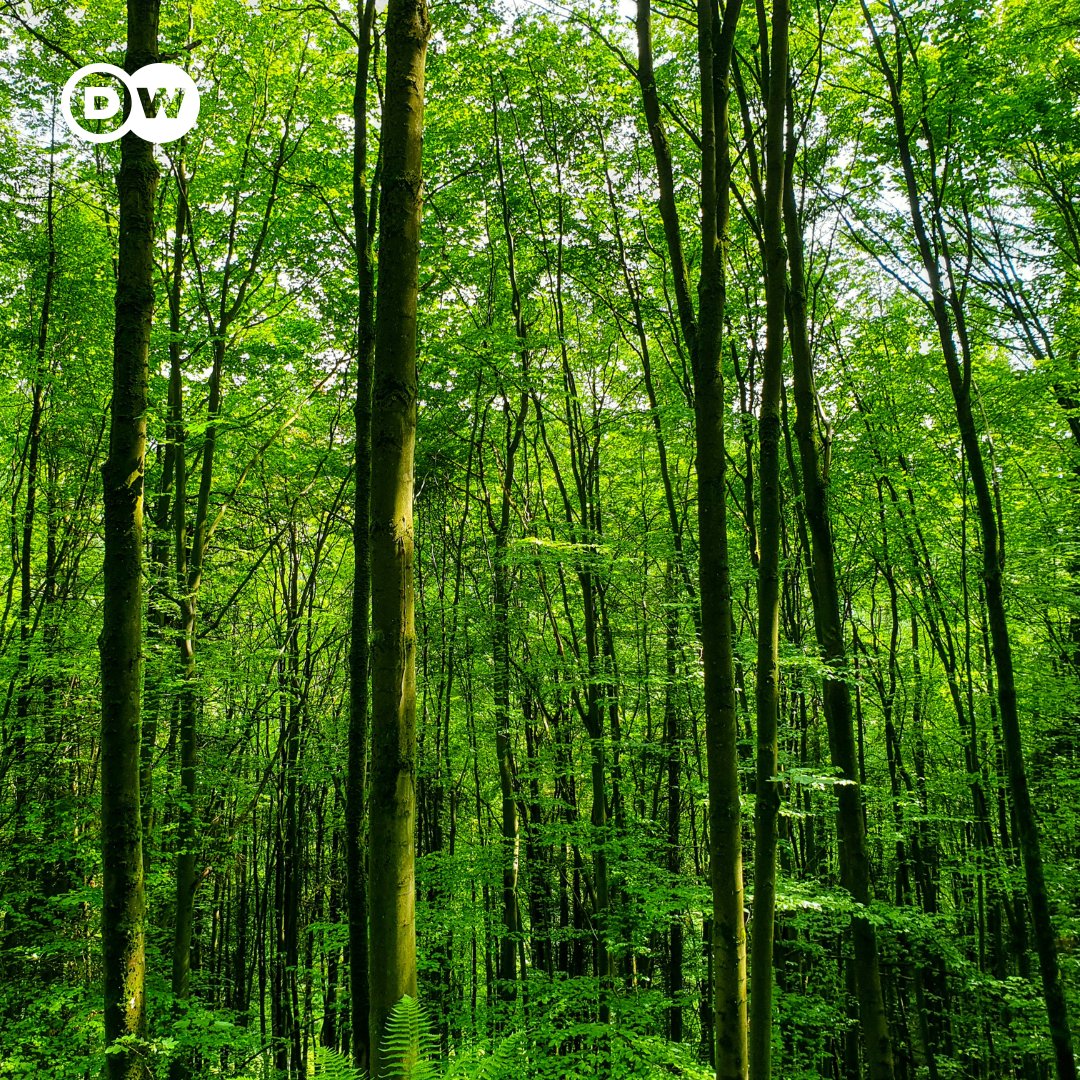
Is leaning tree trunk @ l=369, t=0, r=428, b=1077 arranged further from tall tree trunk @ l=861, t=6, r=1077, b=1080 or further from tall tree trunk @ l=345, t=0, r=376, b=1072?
tall tree trunk @ l=861, t=6, r=1077, b=1080

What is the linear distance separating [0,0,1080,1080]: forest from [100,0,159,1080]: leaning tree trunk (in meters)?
0.02

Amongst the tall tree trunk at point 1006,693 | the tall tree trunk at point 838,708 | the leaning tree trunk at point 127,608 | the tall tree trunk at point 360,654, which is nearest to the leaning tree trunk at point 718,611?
the tall tree trunk at point 838,708

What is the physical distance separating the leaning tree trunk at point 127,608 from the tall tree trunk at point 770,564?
3.12 m

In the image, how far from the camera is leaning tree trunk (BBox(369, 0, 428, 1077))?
2275mm

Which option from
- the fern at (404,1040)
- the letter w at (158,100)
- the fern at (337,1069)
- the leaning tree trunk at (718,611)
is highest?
the letter w at (158,100)

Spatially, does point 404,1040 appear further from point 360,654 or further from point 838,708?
point 838,708

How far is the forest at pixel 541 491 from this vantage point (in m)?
3.52

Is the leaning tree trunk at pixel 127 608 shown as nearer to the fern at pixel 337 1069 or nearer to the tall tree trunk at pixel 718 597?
the fern at pixel 337 1069

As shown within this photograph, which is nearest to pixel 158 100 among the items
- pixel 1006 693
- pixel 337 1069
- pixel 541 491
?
pixel 337 1069

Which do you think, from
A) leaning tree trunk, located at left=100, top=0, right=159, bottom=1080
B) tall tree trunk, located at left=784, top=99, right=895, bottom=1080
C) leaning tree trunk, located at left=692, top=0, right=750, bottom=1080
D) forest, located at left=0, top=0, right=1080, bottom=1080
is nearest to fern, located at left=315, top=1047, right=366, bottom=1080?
forest, located at left=0, top=0, right=1080, bottom=1080

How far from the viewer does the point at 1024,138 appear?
8305 millimetres

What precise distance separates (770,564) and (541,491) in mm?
7553

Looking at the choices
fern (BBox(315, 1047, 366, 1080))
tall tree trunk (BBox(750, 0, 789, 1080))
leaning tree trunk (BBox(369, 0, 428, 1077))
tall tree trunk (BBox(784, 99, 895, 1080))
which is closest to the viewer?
leaning tree trunk (BBox(369, 0, 428, 1077))

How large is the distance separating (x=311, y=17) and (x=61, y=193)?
4831 millimetres
